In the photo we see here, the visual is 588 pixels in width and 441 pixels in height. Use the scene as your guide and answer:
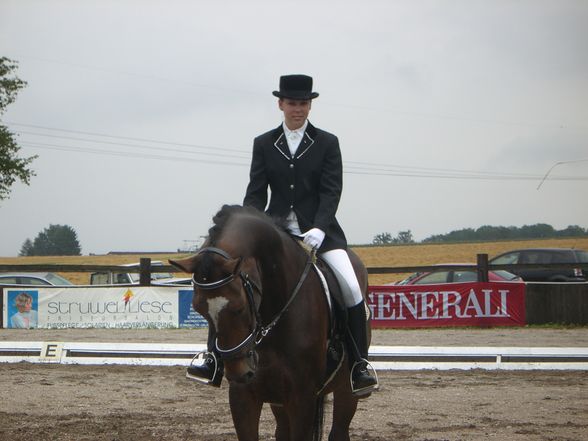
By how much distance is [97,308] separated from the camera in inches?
657

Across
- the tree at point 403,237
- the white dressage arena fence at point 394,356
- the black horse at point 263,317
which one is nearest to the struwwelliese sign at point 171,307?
the white dressage arena fence at point 394,356

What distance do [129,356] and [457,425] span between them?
18.0ft

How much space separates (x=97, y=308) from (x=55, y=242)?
186ft

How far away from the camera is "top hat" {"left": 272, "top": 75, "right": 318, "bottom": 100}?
511 centimetres

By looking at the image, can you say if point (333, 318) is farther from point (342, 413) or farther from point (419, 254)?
point (419, 254)

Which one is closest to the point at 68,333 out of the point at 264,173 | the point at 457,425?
the point at 457,425

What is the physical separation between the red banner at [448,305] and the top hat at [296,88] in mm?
11464

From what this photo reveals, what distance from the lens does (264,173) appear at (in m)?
5.20

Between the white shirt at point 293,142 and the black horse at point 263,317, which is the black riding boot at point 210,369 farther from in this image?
the white shirt at point 293,142

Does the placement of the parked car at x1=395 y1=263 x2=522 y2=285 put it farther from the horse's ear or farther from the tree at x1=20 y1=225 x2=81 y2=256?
the tree at x1=20 y1=225 x2=81 y2=256

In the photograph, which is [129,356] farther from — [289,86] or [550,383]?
[289,86]

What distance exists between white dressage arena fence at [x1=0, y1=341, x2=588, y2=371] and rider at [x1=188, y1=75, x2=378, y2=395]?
550 centimetres

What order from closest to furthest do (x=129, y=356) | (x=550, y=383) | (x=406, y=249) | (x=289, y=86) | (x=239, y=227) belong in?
(x=239, y=227) → (x=289, y=86) → (x=550, y=383) → (x=129, y=356) → (x=406, y=249)

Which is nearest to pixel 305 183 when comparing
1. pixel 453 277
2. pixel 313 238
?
pixel 313 238
